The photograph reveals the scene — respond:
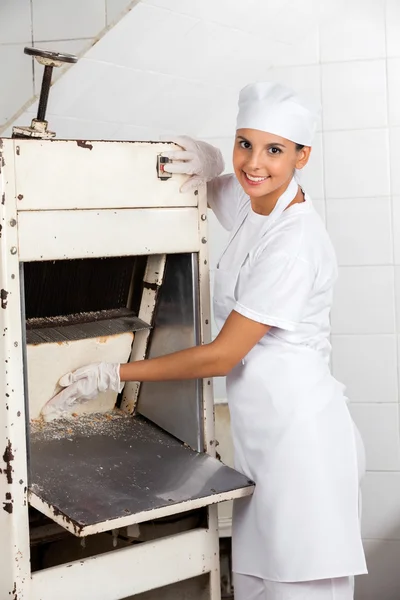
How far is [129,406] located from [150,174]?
24.9 inches

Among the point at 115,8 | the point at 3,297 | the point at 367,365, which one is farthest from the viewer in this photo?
the point at 367,365

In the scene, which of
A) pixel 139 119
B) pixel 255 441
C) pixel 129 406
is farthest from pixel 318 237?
pixel 139 119

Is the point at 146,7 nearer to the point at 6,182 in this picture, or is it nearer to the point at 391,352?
the point at 6,182

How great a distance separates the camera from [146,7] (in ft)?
6.77

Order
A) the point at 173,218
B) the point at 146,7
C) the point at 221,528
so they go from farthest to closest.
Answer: the point at 221,528, the point at 146,7, the point at 173,218

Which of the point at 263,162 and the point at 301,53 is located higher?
the point at 301,53

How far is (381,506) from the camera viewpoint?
2.88 m

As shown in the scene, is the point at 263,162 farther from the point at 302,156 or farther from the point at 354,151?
the point at 354,151

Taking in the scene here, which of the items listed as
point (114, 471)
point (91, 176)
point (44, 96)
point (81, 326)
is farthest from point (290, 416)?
point (44, 96)

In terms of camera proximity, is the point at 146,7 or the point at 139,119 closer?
the point at 146,7

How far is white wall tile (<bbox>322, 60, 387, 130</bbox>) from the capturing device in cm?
272

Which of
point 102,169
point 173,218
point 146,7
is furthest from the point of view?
point 146,7

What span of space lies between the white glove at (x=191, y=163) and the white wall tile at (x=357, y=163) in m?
0.95

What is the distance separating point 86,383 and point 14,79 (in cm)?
85
